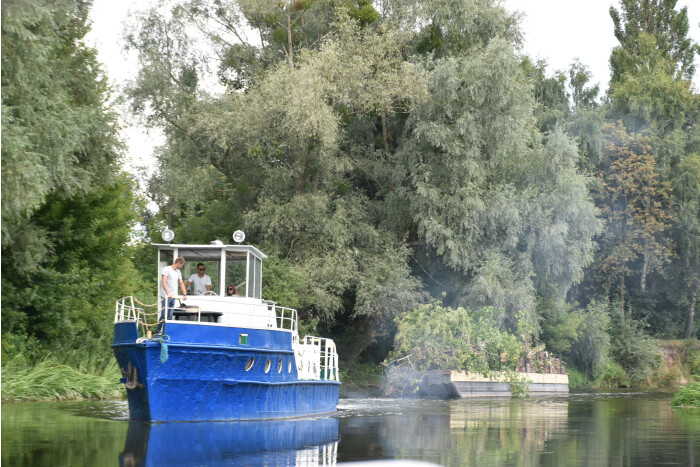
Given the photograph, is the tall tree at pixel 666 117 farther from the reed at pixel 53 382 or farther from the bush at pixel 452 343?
the reed at pixel 53 382

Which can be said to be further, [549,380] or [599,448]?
[549,380]

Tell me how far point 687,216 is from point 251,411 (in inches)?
1563

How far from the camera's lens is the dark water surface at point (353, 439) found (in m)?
12.1

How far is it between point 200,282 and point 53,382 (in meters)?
6.27

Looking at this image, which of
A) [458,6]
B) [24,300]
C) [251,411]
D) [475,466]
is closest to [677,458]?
[475,466]

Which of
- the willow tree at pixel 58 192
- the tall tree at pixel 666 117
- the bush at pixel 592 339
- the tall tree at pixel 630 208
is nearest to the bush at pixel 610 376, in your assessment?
the bush at pixel 592 339

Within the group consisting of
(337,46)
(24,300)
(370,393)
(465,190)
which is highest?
(337,46)

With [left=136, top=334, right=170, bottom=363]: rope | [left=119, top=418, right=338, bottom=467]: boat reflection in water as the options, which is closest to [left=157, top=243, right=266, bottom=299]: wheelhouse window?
[left=136, top=334, right=170, bottom=363]: rope

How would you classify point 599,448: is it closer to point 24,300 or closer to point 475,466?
point 475,466

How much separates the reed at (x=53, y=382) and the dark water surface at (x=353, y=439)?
2.30ft

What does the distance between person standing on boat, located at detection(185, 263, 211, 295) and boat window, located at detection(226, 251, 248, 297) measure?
1.61 feet

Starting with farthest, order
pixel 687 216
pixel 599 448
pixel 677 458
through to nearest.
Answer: pixel 687 216 < pixel 599 448 < pixel 677 458

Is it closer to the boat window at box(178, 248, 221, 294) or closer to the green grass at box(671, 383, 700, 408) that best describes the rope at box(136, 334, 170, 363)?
the boat window at box(178, 248, 221, 294)

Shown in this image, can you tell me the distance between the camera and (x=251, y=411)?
18547mm
